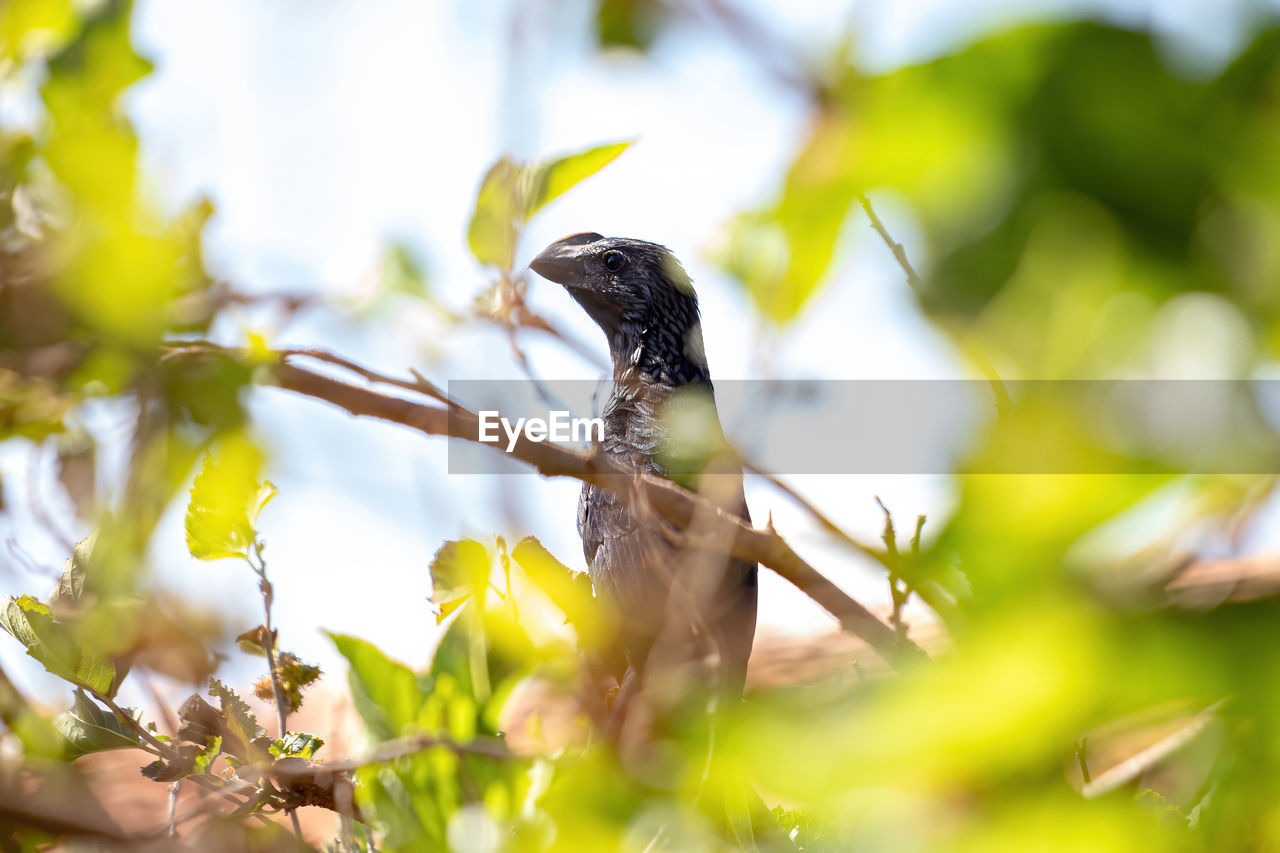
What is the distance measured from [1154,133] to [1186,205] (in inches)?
1.5

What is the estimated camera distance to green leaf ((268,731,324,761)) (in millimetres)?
1397

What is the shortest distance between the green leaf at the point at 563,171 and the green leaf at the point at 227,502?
41 centimetres

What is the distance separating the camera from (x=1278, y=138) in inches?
16.0

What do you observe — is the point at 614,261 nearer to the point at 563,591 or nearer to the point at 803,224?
the point at 563,591

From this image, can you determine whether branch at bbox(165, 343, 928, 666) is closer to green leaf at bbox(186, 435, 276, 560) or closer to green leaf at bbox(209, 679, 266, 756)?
green leaf at bbox(186, 435, 276, 560)

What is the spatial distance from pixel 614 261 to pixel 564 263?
0.78ft

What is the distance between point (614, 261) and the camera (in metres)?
4.08

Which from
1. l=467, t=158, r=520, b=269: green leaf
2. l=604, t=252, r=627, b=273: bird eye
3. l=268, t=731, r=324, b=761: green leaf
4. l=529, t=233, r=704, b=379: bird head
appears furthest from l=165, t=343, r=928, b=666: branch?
l=604, t=252, r=627, b=273: bird eye

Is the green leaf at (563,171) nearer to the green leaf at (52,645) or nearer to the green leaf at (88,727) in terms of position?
the green leaf at (52,645)

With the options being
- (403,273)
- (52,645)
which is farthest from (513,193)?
(52,645)

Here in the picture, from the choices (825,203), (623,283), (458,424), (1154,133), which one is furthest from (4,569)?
(623,283)

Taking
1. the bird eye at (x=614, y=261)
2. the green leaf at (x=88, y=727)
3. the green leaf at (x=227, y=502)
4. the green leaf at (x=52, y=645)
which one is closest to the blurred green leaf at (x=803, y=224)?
the green leaf at (x=227, y=502)

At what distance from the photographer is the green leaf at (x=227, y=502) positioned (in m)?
0.86

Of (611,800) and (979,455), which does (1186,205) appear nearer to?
(979,455)
